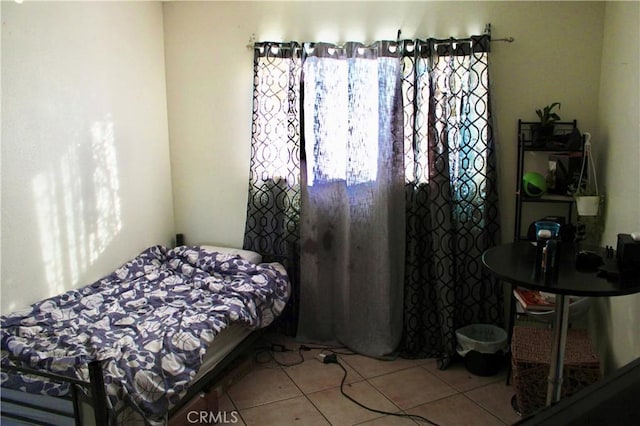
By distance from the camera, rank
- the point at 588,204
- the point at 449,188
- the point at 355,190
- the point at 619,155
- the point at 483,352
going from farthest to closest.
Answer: the point at 355,190, the point at 449,188, the point at 483,352, the point at 588,204, the point at 619,155

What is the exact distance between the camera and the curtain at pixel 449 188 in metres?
2.77

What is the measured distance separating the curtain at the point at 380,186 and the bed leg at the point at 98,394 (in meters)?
1.69

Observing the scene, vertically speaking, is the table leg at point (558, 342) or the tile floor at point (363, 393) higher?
the table leg at point (558, 342)

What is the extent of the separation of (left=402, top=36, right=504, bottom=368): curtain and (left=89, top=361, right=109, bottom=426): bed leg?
6.38ft

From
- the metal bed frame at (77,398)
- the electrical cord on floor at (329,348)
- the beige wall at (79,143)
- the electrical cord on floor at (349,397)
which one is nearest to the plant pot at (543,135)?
the electrical cord on floor at (349,397)

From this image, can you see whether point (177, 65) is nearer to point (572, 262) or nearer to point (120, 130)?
point (120, 130)

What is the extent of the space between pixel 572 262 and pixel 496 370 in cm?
115

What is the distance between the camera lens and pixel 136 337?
6.71 ft

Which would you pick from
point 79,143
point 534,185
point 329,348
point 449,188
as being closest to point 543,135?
point 534,185

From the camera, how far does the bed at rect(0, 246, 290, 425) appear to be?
5.70 feet

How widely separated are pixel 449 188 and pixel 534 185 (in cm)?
49

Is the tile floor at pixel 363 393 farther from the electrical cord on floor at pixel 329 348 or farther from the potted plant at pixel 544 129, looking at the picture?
the potted plant at pixel 544 129

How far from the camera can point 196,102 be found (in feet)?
10.8

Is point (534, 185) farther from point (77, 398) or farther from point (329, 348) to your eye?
point (77, 398)
